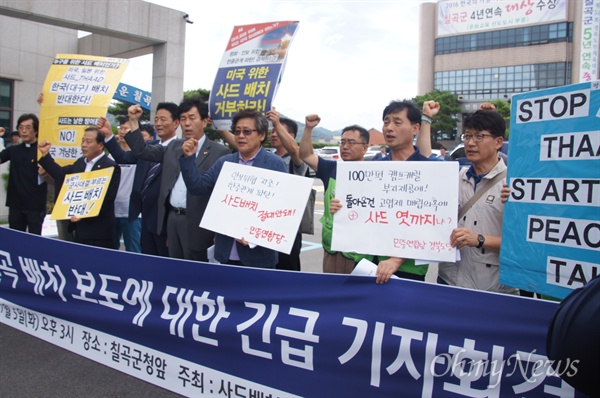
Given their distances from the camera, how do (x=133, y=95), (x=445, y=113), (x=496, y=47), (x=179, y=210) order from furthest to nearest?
(x=496, y=47) → (x=445, y=113) → (x=133, y=95) → (x=179, y=210)

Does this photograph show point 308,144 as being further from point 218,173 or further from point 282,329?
point 282,329

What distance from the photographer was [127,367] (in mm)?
2984


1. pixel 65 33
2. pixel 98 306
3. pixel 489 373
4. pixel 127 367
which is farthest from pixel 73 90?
pixel 65 33

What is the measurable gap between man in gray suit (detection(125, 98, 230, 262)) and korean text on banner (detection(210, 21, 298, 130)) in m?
0.20

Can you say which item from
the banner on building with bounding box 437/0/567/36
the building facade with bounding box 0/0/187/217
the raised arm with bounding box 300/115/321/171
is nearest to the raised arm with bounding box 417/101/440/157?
the raised arm with bounding box 300/115/321/171

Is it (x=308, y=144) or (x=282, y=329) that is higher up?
(x=308, y=144)

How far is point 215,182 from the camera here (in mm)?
3504

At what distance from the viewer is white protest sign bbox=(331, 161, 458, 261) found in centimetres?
245

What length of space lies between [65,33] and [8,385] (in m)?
13.3

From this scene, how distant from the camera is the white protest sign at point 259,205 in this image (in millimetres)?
2893

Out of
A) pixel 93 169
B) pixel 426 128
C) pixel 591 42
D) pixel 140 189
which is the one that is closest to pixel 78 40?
pixel 93 169

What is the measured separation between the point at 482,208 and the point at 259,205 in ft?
4.39

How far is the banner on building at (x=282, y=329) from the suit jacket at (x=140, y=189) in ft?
2.95

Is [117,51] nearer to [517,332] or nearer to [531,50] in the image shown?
[517,332]
